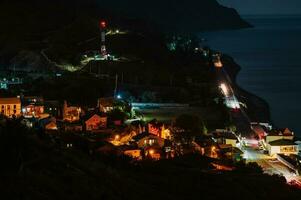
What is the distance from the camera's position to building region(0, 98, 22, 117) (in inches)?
621

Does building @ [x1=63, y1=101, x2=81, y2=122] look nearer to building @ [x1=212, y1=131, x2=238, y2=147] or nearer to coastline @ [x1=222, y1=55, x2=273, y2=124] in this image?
building @ [x1=212, y1=131, x2=238, y2=147]

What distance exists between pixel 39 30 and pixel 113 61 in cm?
1053

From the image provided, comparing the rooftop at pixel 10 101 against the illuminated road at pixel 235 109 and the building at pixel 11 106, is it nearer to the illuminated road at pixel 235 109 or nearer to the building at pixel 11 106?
the building at pixel 11 106

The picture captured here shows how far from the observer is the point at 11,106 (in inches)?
628

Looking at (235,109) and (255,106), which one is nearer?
(235,109)

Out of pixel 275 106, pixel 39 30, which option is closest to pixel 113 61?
pixel 275 106

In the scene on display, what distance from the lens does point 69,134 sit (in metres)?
12.9

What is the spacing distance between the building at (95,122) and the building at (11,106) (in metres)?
1.96

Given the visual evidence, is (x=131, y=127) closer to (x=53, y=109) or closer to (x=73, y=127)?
(x=73, y=127)

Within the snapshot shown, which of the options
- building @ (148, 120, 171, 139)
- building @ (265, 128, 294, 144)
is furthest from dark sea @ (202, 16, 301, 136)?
building @ (148, 120, 171, 139)

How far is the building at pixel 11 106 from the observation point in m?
15.8

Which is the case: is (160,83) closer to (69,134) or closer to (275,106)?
(275,106)

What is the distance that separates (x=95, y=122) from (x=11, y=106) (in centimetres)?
240

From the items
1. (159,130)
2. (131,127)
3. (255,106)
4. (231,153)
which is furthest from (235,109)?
(231,153)
